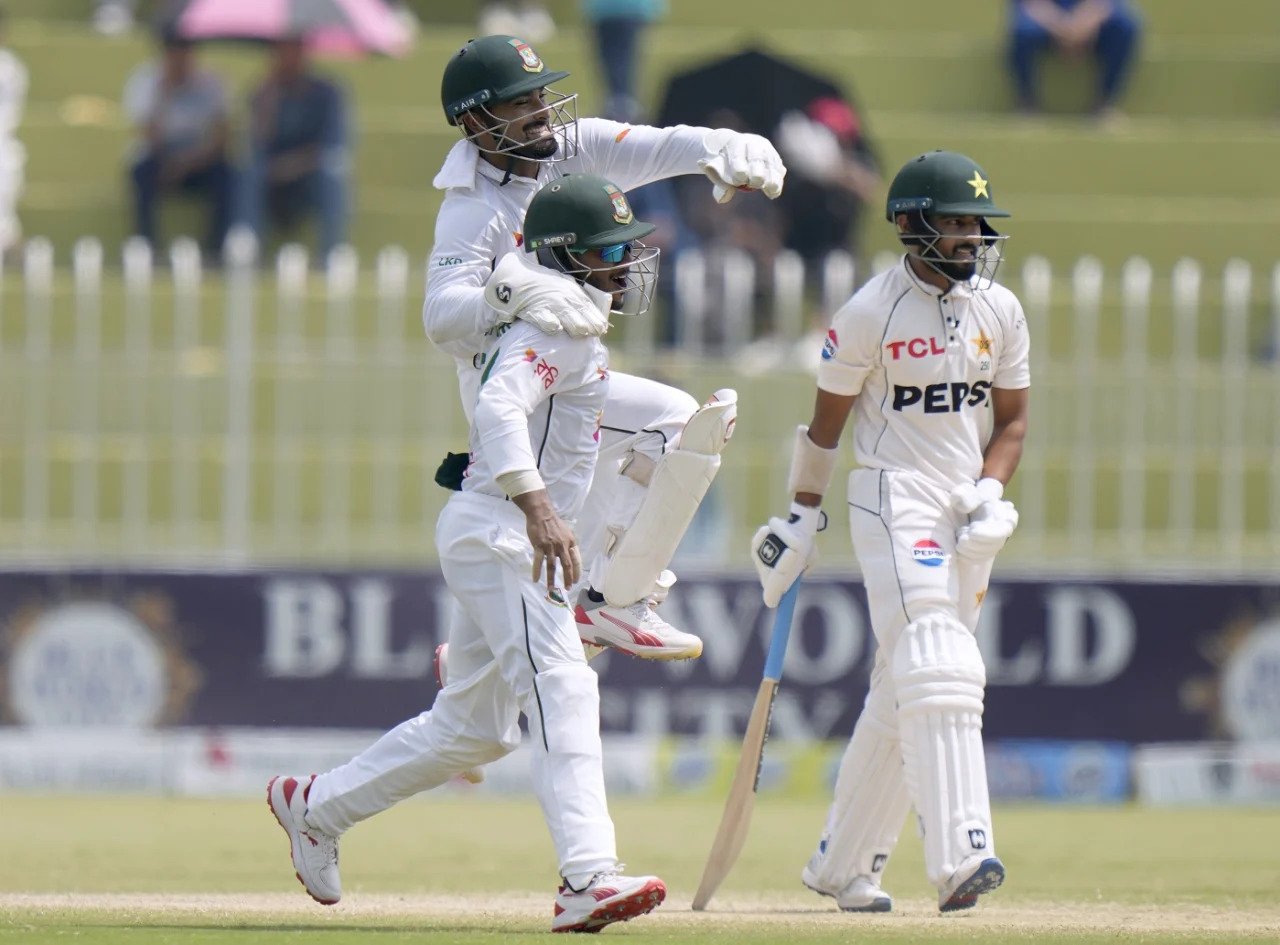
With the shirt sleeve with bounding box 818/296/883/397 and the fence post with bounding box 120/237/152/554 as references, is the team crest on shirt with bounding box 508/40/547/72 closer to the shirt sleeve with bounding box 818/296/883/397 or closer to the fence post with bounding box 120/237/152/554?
the shirt sleeve with bounding box 818/296/883/397

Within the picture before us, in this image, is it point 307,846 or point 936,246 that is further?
point 936,246

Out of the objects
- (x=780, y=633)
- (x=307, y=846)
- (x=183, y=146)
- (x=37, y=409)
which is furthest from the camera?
(x=183, y=146)

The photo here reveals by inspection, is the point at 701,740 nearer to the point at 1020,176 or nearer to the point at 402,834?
the point at 402,834

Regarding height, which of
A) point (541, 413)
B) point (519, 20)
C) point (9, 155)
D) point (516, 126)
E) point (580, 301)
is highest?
point (519, 20)

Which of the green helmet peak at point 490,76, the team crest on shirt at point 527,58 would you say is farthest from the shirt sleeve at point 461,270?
the team crest on shirt at point 527,58

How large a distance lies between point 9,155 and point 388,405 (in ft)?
10.3

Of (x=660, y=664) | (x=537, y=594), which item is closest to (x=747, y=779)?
(x=537, y=594)

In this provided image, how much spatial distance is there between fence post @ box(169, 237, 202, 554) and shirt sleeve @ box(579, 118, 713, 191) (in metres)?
4.90

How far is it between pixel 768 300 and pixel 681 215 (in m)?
1.16

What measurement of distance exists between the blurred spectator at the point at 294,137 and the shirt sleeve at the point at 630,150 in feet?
20.4

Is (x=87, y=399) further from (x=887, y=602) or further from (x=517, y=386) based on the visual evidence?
(x=517, y=386)

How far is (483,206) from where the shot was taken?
640 cm

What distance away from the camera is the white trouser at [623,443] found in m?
6.63

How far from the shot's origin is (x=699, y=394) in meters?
11.0
